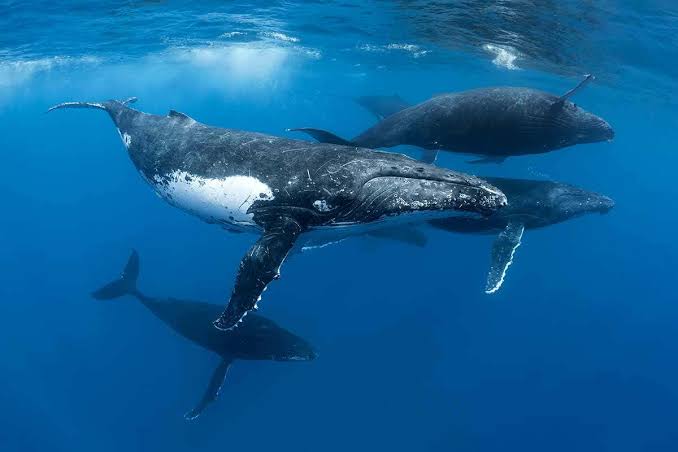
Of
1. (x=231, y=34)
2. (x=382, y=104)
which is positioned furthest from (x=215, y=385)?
(x=231, y=34)

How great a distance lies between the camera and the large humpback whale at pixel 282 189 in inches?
255

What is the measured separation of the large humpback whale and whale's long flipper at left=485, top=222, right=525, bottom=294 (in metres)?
3.04

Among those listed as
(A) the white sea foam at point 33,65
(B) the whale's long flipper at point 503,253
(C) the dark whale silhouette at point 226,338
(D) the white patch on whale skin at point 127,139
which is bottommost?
(C) the dark whale silhouette at point 226,338

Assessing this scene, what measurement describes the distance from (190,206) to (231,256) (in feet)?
57.3

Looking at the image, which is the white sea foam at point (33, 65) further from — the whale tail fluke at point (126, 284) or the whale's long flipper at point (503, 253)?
the whale's long flipper at point (503, 253)

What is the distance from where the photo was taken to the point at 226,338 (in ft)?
41.5

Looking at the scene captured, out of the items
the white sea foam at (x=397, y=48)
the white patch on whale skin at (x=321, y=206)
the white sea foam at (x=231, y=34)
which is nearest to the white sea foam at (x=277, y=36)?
the white sea foam at (x=231, y=34)

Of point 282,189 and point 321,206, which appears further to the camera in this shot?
point 282,189

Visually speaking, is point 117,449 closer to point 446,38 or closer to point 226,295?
point 226,295

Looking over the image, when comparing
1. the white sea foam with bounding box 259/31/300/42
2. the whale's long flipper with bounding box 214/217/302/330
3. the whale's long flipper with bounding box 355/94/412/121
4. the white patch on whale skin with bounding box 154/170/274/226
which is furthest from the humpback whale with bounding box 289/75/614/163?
the white sea foam with bounding box 259/31/300/42

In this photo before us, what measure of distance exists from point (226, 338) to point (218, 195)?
5.99m

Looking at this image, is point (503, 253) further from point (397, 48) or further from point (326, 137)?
point (397, 48)

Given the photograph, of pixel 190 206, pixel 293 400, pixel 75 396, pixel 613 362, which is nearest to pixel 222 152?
pixel 190 206

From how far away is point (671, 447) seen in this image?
19125mm
